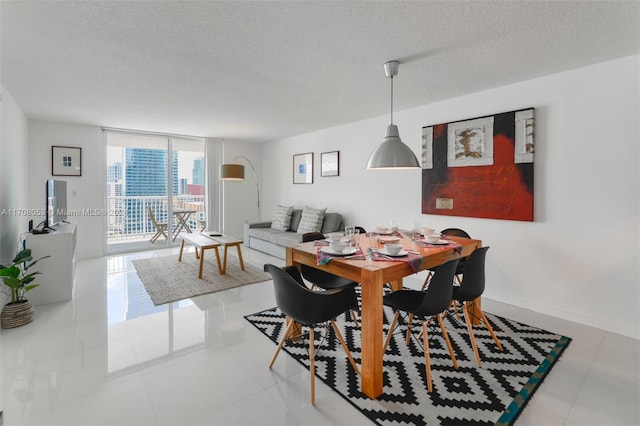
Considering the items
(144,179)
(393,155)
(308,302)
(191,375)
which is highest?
(144,179)

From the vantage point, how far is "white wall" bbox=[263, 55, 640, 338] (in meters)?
2.63

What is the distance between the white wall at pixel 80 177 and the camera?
5.00 meters

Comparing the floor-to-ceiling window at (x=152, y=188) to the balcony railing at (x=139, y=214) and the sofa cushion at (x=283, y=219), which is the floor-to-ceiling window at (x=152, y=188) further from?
the sofa cushion at (x=283, y=219)

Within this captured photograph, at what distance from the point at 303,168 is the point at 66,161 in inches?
165

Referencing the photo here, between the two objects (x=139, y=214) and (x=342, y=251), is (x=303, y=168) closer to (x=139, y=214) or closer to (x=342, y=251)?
(x=139, y=214)

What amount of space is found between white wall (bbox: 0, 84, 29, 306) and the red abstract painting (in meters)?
4.89

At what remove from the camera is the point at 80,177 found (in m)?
5.41

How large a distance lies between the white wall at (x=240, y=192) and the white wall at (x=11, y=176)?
310 cm

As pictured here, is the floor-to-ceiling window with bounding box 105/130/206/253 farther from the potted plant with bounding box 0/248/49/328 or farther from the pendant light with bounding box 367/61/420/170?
the pendant light with bounding box 367/61/420/170

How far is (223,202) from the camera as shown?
7031 millimetres

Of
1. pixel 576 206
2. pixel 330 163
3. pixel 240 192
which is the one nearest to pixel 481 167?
pixel 576 206

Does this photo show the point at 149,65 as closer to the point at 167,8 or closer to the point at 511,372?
the point at 167,8

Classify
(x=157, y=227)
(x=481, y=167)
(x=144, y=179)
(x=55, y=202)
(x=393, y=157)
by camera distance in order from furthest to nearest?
(x=144, y=179) → (x=157, y=227) → (x=55, y=202) → (x=481, y=167) → (x=393, y=157)

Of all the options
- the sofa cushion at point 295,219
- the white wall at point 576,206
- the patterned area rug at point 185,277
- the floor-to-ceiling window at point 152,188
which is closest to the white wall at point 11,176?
the patterned area rug at point 185,277
